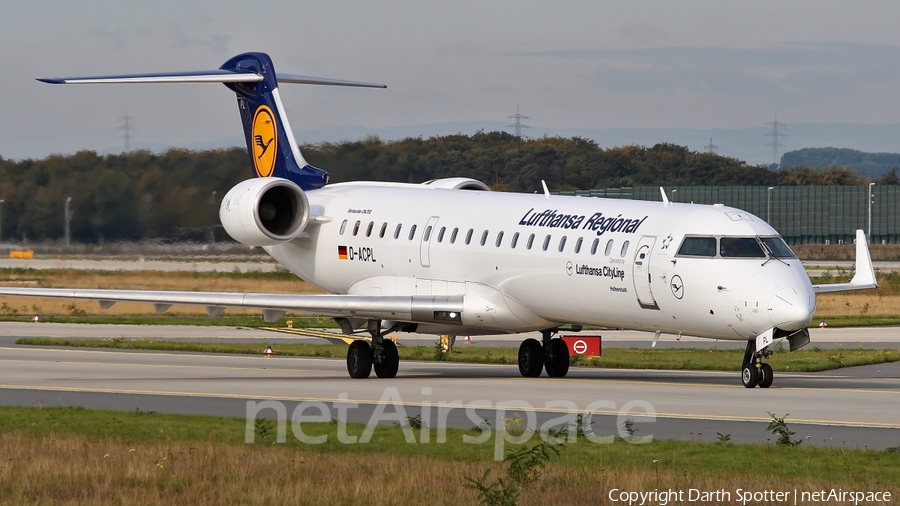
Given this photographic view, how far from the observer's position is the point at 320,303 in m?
23.6

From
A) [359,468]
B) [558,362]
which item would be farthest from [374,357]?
[359,468]

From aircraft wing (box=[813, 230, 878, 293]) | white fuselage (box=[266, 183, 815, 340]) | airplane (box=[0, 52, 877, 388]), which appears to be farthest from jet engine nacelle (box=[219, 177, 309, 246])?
aircraft wing (box=[813, 230, 878, 293])

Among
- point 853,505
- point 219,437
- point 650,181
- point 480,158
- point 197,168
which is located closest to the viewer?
point 853,505

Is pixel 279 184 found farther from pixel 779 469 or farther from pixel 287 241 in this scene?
pixel 779 469

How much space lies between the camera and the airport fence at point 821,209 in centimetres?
9206

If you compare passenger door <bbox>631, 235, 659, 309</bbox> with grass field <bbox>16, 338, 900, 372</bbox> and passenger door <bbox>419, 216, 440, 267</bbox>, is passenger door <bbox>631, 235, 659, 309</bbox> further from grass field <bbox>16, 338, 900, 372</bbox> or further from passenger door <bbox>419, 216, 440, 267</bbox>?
grass field <bbox>16, 338, 900, 372</bbox>

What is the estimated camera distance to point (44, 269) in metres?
62.0

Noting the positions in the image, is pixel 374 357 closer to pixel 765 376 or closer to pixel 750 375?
pixel 750 375

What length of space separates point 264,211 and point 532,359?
6.82 m

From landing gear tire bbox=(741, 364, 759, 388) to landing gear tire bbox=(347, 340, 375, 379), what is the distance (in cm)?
735

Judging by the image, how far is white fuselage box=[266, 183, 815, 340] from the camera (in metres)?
20.0

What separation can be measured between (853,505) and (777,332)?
9514 mm

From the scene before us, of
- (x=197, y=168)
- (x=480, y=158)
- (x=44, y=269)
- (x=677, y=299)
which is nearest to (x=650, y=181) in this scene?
(x=480, y=158)

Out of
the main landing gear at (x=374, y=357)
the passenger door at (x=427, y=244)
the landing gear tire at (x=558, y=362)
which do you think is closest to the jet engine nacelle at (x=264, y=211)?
the passenger door at (x=427, y=244)
